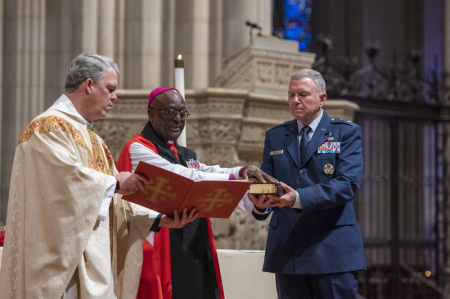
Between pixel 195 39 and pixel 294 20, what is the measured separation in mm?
4672

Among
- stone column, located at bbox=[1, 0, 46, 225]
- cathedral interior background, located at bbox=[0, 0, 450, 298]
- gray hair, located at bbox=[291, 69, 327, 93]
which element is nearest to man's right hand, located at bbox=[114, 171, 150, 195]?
gray hair, located at bbox=[291, 69, 327, 93]

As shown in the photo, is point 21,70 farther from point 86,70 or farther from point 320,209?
point 320,209

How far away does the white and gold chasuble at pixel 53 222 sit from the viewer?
2598mm

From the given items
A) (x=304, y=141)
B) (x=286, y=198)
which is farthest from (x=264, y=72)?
(x=286, y=198)

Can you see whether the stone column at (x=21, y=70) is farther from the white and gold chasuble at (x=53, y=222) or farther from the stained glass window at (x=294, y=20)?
the stained glass window at (x=294, y=20)

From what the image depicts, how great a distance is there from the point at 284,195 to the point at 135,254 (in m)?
0.83

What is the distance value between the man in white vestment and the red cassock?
0.37 m

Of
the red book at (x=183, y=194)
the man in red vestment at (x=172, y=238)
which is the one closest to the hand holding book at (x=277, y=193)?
the red book at (x=183, y=194)

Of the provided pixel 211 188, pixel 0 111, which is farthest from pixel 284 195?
pixel 0 111

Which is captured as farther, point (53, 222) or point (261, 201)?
point (261, 201)

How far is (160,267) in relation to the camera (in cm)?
A: 329

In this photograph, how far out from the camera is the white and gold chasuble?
2.60 meters

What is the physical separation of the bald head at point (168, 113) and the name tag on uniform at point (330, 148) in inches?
31.6

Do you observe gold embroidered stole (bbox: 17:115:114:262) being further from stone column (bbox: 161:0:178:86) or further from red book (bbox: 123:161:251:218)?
stone column (bbox: 161:0:178:86)
